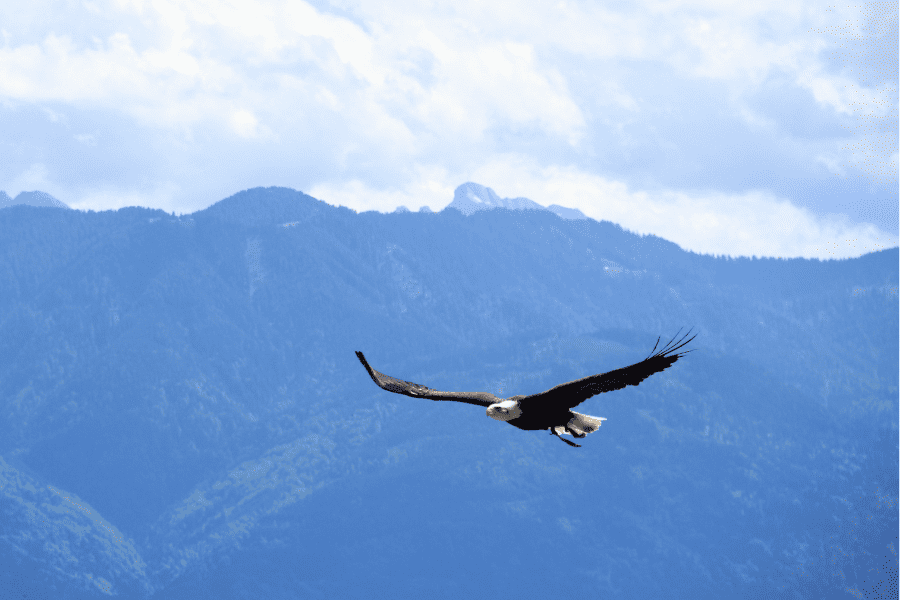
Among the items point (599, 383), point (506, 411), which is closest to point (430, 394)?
point (506, 411)

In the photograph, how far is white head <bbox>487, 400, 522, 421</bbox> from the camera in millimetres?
19641

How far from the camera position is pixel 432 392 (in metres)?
23.4

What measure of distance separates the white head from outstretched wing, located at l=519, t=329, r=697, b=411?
136mm

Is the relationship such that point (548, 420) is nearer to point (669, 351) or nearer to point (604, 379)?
point (604, 379)

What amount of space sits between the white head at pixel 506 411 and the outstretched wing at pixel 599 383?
14 centimetres

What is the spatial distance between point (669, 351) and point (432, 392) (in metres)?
7.28

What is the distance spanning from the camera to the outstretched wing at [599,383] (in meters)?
18.4

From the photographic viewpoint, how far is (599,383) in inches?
755

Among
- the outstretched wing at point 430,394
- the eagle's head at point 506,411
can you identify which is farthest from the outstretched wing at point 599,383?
the outstretched wing at point 430,394

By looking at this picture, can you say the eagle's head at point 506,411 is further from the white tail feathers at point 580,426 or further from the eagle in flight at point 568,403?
the white tail feathers at point 580,426

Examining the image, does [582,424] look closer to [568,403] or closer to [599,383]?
[568,403]

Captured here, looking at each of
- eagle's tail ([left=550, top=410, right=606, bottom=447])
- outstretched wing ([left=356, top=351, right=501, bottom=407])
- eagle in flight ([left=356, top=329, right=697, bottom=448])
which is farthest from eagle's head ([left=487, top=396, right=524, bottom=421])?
outstretched wing ([left=356, top=351, right=501, bottom=407])

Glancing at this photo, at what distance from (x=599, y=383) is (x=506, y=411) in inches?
79.5

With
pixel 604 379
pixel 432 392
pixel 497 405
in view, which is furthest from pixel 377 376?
pixel 604 379
